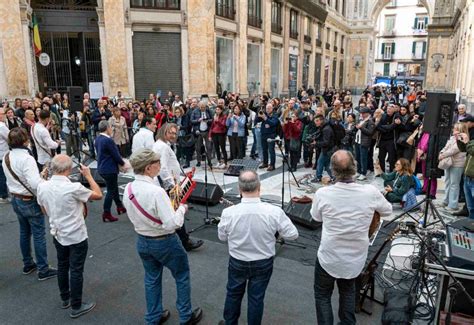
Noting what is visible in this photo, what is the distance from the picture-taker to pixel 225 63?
21.2 m

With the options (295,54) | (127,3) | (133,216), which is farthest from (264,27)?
(133,216)

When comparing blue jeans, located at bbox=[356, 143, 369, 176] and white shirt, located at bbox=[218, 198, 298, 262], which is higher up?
white shirt, located at bbox=[218, 198, 298, 262]

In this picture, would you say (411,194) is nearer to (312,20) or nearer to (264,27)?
(264,27)

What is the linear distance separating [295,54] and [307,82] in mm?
4476

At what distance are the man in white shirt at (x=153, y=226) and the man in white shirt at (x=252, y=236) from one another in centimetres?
51

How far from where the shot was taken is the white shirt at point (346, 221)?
3207 mm

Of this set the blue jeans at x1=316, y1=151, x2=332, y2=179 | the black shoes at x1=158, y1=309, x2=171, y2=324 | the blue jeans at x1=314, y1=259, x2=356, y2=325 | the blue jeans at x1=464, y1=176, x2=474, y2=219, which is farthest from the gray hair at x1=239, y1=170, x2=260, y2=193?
the blue jeans at x1=316, y1=151, x2=332, y2=179

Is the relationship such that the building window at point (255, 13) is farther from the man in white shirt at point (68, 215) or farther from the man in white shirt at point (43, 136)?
the man in white shirt at point (68, 215)

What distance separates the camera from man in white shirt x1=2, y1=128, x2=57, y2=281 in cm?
464

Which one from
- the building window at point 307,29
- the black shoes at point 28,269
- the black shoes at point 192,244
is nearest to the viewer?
the black shoes at point 28,269

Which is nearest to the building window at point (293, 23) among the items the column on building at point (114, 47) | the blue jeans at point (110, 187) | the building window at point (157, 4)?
the building window at point (157, 4)

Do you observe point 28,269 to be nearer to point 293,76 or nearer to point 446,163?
point 446,163

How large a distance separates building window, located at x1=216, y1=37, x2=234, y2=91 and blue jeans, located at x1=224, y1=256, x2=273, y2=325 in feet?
59.6

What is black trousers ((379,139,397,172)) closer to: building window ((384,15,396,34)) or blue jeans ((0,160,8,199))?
blue jeans ((0,160,8,199))
